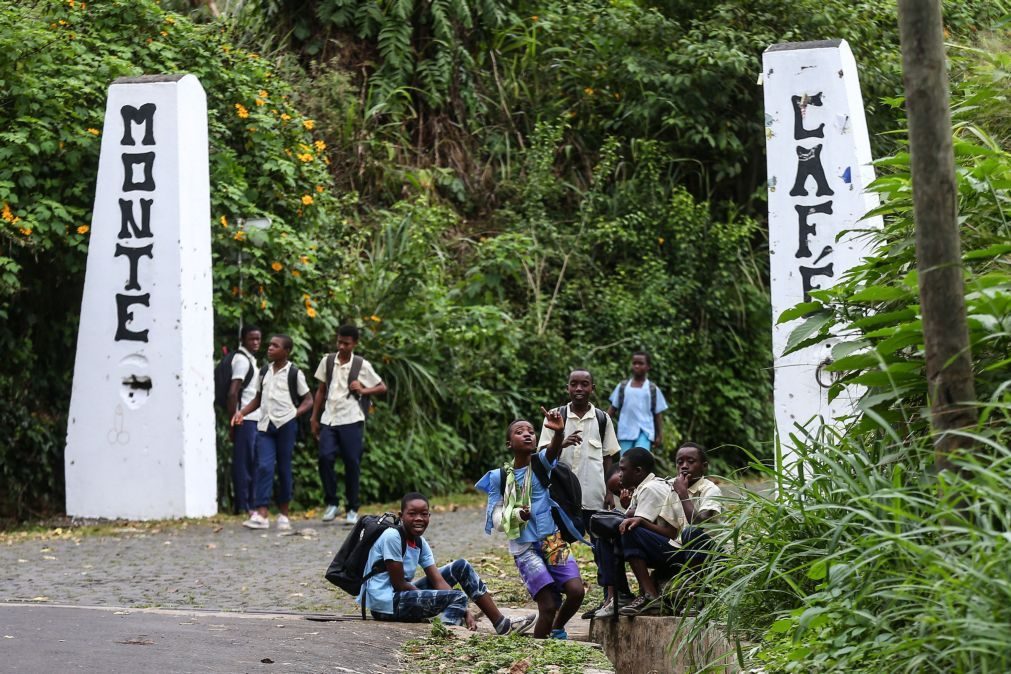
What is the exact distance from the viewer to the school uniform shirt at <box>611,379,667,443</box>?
1301cm

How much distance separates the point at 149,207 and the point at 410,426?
4.26 m

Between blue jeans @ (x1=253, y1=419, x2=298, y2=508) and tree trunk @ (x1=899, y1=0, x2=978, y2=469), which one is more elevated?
tree trunk @ (x1=899, y1=0, x2=978, y2=469)

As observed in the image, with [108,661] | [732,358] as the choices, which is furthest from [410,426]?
[108,661]

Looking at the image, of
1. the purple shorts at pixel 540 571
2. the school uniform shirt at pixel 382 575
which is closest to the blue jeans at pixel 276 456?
the school uniform shirt at pixel 382 575

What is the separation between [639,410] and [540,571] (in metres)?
5.16

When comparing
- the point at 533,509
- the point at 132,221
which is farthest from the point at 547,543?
the point at 132,221

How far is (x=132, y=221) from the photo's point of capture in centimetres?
1309

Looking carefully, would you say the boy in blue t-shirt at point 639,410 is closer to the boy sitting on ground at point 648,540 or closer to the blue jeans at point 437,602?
the blue jeans at point 437,602

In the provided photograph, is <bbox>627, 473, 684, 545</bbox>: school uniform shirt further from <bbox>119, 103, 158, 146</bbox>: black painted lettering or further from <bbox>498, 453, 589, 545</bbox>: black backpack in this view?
<bbox>119, 103, 158, 146</bbox>: black painted lettering

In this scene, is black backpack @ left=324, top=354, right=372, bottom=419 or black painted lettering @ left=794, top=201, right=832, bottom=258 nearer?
black painted lettering @ left=794, top=201, right=832, bottom=258

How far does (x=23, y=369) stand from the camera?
44.5 feet

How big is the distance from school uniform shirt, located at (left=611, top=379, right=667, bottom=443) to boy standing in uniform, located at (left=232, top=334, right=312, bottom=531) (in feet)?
9.63

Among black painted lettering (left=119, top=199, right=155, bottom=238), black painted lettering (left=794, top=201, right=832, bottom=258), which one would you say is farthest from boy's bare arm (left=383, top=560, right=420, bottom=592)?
black painted lettering (left=119, top=199, right=155, bottom=238)

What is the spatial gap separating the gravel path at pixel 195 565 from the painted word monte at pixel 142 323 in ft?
2.01
